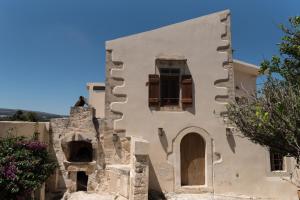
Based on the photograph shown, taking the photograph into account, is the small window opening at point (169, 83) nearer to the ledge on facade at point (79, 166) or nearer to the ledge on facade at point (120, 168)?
the ledge on facade at point (120, 168)

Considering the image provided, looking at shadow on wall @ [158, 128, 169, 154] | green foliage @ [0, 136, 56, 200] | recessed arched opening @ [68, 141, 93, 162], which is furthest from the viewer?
recessed arched opening @ [68, 141, 93, 162]

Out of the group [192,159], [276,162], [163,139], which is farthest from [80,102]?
[276,162]

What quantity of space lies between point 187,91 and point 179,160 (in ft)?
9.78

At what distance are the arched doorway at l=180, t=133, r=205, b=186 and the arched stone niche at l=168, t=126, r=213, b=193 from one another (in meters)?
0.27

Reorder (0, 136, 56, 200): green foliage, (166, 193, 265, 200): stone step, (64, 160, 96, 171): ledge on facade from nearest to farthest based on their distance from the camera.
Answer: (0, 136, 56, 200): green foliage, (166, 193, 265, 200): stone step, (64, 160, 96, 171): ledge on facade

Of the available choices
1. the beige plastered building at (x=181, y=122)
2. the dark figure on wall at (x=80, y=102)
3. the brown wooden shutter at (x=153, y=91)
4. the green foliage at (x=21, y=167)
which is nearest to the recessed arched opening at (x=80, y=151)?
the beige plastered building at (x=181, y=122)

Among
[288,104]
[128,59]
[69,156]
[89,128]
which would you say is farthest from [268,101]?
[69,156]

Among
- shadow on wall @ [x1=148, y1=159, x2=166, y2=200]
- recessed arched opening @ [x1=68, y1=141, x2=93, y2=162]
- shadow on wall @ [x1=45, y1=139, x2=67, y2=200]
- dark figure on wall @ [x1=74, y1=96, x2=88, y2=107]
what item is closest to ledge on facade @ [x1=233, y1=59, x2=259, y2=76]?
shadow on wall @ [x1=148, y1=159, x2=166, y2=200]

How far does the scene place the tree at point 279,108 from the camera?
239 inches

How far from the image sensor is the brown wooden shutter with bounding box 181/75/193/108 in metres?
11.7

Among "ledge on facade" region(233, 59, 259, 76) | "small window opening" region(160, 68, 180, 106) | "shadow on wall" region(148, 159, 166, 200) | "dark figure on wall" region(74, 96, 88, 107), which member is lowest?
"shadow on wall" region(148, 159, 166, 200)

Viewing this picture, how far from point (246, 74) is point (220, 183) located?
659 centimetres

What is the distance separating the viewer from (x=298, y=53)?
Result: 734cm

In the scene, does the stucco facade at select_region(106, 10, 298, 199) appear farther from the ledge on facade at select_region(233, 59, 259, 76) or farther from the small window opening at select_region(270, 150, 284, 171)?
the ledge on facade at select_region(233, 59, 259, 76)
